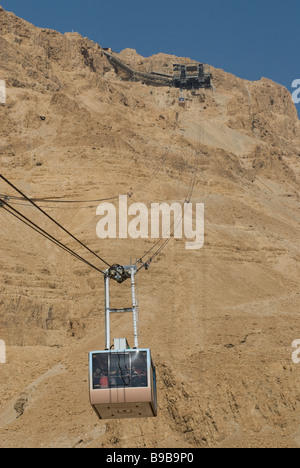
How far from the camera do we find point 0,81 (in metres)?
69.2

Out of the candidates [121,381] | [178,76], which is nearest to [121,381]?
[121,381]

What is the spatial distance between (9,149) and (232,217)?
1974 cm

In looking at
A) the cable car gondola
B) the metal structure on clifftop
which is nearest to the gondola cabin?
the cable car gondola

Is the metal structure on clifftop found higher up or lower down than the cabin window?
higher up

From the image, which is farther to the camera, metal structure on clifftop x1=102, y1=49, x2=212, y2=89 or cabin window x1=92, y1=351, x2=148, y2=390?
metal structure on clifftop x1=102, y1=49, x2=212, y2=89

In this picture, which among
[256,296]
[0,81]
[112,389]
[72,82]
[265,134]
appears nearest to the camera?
[112,389]

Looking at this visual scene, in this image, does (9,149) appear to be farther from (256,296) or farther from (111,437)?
Result: (111,437)

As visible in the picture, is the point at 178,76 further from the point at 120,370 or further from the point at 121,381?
the point at 121,381

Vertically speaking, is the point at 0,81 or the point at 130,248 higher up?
the point at 0,81

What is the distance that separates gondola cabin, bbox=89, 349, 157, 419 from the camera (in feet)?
72.4

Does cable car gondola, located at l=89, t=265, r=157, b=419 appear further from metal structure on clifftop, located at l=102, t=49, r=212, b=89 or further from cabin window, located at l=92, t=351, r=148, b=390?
metal structure on clifftop, located at l=102, t=49, r=212, b=89

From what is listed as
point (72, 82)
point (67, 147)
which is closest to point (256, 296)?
point (67, 147)

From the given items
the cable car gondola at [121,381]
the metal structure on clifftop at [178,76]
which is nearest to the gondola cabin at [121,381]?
the cable car gondola at [121,381]

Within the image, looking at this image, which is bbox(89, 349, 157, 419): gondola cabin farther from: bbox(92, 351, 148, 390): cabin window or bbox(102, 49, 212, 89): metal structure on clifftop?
bbox(102, 49, 212, 89): metal structure on clifftop
